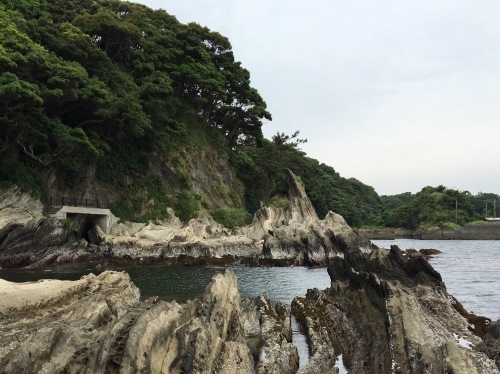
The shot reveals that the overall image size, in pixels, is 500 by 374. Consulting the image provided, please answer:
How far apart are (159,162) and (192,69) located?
1178 cm

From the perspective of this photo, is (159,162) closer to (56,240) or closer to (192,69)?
(192,69)

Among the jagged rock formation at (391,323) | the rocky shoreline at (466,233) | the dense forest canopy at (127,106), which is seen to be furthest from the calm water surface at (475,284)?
the rocky shoreline at (466,233)

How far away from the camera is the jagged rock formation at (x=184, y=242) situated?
111 feet

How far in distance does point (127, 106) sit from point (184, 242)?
43.3ft

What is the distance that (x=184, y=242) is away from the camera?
40969 mm

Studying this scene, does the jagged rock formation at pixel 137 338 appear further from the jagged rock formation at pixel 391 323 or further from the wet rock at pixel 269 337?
the jagged rock formation at pixel 391 323

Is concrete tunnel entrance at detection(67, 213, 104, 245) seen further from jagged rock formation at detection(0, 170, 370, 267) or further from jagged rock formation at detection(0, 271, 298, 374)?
jagged rock formation at detection(0, 271, 298, 374)

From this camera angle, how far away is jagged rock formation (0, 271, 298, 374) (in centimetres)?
772

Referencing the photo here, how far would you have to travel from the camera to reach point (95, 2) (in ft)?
176

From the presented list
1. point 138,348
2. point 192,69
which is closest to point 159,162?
point 192,69

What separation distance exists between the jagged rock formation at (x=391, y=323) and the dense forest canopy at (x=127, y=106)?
26.2 m

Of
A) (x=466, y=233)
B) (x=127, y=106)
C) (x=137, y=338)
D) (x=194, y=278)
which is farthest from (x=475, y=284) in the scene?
(x=466, y=233)

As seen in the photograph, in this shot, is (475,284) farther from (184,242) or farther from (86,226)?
(86,226)

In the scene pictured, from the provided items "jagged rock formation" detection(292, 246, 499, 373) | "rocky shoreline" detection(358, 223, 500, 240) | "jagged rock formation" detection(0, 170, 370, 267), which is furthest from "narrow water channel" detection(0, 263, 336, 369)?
"rocky shoreline" detection(358, 223, 500, 240)
